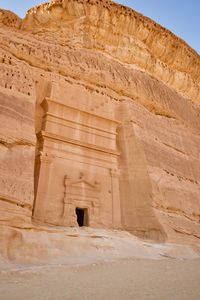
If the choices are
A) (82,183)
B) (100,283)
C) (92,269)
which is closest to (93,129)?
(82,183)

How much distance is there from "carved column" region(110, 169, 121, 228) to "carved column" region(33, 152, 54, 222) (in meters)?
2.21

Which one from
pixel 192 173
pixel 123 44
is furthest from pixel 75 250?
pixel 123 44

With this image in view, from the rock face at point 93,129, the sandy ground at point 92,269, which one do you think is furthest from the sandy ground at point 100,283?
the rock face at point 93,129

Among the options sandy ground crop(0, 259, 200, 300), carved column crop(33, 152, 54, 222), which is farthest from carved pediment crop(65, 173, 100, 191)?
sandy ground crop(0, 259, 200, 300)

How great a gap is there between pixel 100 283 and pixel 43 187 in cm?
514

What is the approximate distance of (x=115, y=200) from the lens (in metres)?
10.3

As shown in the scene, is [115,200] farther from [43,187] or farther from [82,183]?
[43,187]

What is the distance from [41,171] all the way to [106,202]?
2.30 meters

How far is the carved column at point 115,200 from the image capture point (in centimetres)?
1000

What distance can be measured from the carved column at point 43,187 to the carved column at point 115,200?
221 centimetres

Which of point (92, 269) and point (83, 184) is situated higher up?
point (83, 184)

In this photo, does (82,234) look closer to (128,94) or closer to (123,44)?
(128,94)

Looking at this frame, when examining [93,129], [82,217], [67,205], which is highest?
[93,129]

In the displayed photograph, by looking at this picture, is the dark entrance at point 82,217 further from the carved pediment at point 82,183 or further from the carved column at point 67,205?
the carved pediment at point 82,183
